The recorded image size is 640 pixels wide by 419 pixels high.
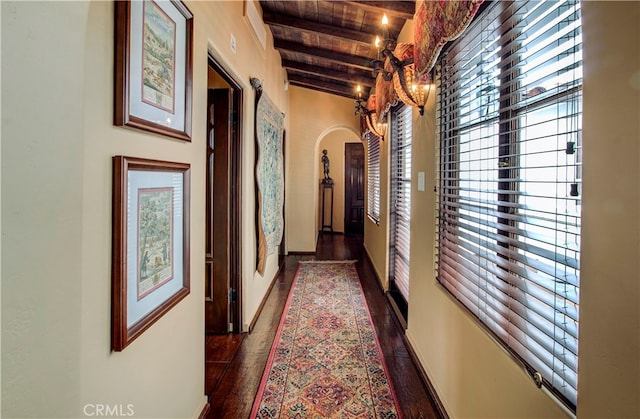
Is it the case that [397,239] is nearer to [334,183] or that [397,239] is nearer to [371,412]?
[371,412]

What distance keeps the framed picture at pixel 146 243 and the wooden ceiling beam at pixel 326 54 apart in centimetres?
296

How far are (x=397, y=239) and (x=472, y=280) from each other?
2.21m

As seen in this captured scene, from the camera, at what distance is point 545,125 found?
40.3 inches

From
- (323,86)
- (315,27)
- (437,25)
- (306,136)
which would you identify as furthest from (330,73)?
(437,25)

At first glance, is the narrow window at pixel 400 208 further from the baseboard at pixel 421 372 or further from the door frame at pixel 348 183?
the door frame at pixel 348 183

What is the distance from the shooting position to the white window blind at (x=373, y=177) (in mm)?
4789

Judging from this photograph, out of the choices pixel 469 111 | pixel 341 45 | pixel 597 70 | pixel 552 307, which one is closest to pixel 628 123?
pixel 597 70

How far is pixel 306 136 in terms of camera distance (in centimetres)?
563

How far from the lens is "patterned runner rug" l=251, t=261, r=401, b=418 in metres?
1.83

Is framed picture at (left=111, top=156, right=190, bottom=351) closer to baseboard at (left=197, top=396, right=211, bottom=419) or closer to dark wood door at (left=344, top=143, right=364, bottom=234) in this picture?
baseboard at (left=197, top=396, right=211, bottom=419)

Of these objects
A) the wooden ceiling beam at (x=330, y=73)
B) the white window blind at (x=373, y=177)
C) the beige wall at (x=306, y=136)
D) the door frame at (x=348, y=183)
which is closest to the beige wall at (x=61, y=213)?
the wooden ceiling beam at (x=330, y=73)

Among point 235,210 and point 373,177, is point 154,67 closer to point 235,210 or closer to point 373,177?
point 235,210

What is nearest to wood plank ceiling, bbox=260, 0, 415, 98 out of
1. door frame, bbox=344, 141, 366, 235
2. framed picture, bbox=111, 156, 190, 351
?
framed picture, bbox=111, 156, 190, 351

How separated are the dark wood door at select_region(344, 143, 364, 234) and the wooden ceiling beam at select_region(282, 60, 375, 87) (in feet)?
11.4
